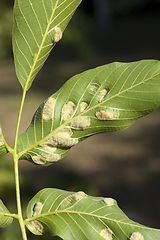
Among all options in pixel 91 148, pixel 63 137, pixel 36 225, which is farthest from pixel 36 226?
pixel 91 148

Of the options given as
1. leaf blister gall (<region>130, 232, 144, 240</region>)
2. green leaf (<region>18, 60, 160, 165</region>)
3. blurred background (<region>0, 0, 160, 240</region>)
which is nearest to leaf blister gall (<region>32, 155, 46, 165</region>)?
green leaf (<region>18, 60, 160, 165</region>)

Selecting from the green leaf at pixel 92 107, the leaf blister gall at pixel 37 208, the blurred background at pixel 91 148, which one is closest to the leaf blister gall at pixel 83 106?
the green leaf at pixel 92 107

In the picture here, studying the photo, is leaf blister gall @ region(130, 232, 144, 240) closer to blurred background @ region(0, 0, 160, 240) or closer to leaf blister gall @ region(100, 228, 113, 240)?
leaf blister gall @ region(100, 228, 113, 240)

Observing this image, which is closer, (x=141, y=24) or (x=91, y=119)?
(x=91, y=119)

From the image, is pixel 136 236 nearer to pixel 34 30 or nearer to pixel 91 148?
pixel 34 30

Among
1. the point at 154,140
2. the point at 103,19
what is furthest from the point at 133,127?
the point at 103,19

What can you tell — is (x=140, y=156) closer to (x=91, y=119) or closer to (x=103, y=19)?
(x=91, y=119)
